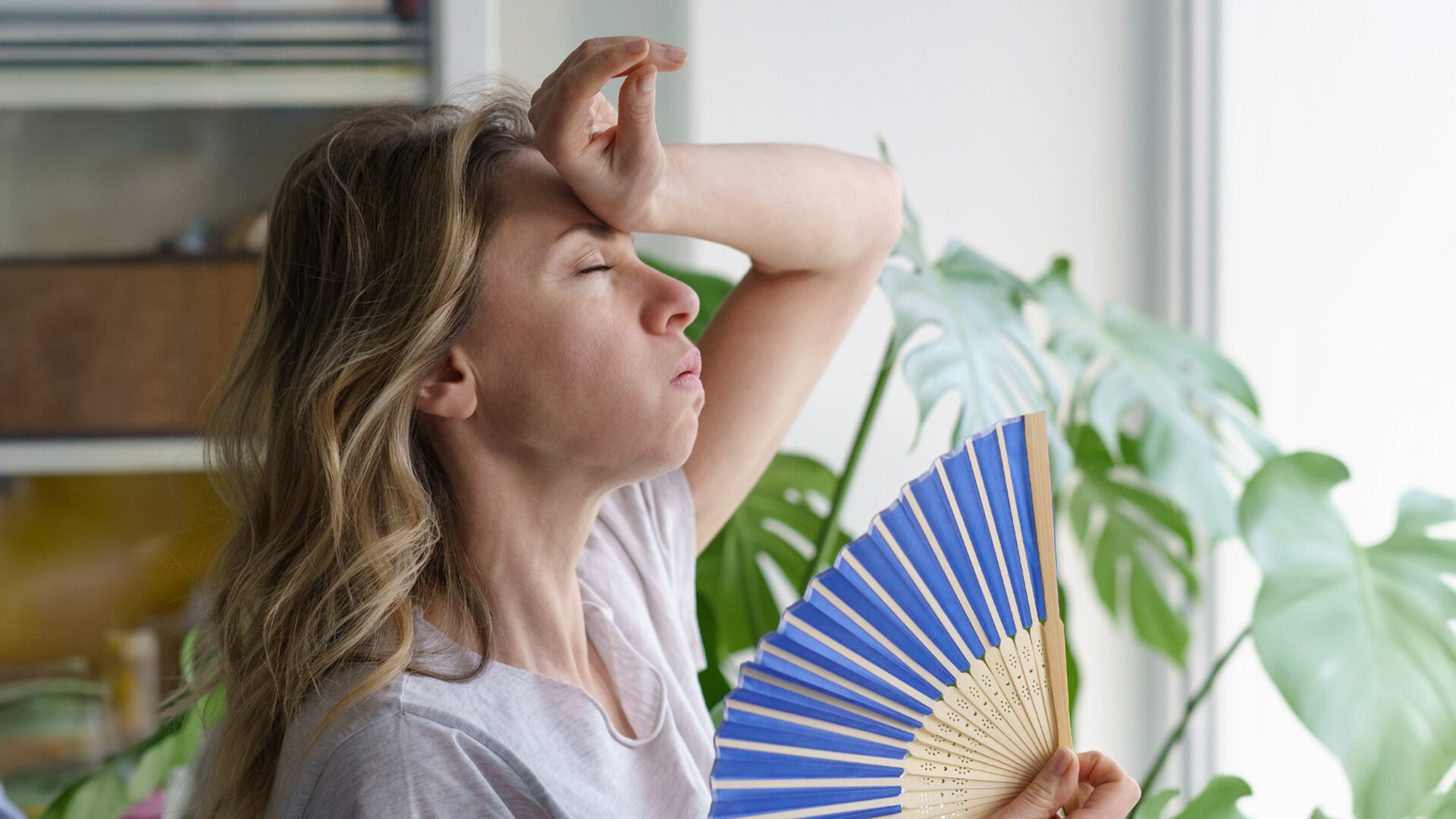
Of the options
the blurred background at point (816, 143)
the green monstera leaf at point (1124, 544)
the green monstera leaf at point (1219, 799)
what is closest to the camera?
the green monstera leaf at point (1219, 799)

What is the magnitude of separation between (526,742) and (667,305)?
27 cm

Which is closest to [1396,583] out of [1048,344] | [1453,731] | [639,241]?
[1453,731]

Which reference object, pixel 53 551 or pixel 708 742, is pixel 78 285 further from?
pixel 708 742

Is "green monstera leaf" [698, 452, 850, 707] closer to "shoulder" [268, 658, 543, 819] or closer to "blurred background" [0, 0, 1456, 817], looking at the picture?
"blurred background" [0, 0, 1456, 817]

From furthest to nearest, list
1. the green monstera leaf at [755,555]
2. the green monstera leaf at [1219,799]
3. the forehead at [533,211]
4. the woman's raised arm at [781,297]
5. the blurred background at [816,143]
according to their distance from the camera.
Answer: the blurred background at [816,143] → the green monstera leaf at [755,555] → the green monstera leaf at [1219,799] → the woman's raised arm at [781,297] → the forehead at [533,211]

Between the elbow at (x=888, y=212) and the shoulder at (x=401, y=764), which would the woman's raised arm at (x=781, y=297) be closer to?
the elbow at (x=888, y=212)

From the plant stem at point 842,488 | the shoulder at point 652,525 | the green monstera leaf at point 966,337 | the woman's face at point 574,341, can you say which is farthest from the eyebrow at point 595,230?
the plant stem at point 842,488

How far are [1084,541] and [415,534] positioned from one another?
118 centimetres

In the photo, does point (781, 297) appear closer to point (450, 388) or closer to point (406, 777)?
point (450, 388)

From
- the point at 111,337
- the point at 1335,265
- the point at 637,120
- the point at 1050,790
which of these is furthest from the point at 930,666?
the point at 111,337

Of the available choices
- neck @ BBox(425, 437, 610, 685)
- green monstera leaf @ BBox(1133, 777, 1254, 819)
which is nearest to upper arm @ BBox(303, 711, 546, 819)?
neck @ BBox(425, 437, 610, 685)

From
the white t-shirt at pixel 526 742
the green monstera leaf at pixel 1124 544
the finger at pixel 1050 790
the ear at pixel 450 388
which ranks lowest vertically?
the green monstera leaf at pixel 1124 544

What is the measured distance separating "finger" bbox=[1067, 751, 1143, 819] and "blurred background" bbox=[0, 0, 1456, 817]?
3.76 ft

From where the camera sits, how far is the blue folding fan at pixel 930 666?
0.54 meters
